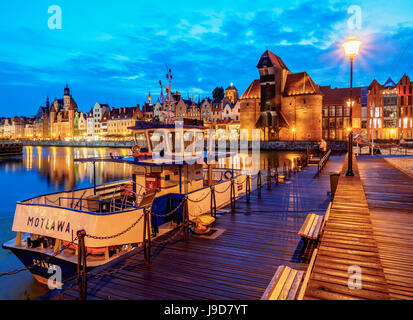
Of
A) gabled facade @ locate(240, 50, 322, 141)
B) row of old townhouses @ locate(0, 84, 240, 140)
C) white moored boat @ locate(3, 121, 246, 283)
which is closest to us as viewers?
white moored boat @ locate(3, 121, 246, 283)

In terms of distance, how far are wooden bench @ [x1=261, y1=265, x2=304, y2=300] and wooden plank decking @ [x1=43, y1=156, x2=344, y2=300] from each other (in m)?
0.79

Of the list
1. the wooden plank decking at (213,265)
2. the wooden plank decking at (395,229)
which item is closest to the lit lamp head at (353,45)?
the wooden plank decking at (395,229)

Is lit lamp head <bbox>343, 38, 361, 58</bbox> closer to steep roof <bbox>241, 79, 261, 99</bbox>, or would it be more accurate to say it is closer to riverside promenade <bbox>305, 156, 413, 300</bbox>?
riverside promenade <bbox>305, 156, 413, 300</bbox>

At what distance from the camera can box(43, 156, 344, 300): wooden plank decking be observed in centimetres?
574

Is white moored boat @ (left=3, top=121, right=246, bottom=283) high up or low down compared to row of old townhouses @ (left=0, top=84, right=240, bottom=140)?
down

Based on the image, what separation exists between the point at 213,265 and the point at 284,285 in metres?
2.35

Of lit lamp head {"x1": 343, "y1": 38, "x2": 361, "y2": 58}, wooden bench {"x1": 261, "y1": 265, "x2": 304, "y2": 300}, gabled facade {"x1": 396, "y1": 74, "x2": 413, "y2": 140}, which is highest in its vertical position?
gabled facade {"x1": 396, "y1": 74, "x2": 413, "y2": 140}

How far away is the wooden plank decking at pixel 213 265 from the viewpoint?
18.8ft

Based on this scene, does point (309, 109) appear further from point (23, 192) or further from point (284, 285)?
point (284, 285)

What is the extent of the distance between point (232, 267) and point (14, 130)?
715 feet

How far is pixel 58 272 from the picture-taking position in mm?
8492

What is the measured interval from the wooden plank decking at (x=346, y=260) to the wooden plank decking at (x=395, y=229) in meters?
0.48

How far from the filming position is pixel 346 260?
14.3 ft

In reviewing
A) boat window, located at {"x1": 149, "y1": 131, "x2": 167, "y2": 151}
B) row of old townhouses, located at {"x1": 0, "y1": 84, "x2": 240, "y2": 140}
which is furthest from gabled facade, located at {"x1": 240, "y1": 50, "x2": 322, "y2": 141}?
boat window, located at {"x1": 149, "y1": 131, "x2": 167, "y2": 151}
